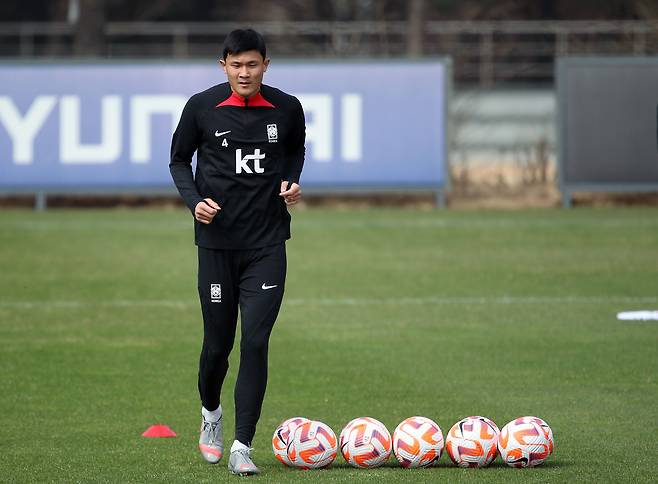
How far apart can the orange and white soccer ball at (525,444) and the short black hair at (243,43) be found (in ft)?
7.99

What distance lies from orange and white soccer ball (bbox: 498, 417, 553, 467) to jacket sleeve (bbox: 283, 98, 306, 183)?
1.81 m

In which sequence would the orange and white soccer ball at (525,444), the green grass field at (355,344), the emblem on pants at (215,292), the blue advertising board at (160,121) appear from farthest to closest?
the blue advertising board at (160,121) → the green grass field at (355,344) → the emblem on pants at (215,292) → the orange and white soccer ball at (525,444)

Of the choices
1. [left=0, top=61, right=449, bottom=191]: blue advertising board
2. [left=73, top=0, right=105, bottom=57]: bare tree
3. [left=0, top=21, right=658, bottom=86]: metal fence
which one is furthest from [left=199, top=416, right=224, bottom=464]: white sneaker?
[left=0, top=21, right=658, bottom=86]: metal fence

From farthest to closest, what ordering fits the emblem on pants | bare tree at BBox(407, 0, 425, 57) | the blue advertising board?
bare tree at BBox(407, 0, 425, 57), the blue advertising board, the emblem on pants

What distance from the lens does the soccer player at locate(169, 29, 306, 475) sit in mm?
7809

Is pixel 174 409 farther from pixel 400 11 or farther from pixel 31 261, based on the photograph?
pixel 400 11

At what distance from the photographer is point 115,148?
89.2 feet

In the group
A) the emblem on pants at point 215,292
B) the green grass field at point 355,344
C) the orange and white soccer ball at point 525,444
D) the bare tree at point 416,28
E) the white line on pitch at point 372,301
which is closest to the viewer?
the orange and white soccer ball at point 525,444

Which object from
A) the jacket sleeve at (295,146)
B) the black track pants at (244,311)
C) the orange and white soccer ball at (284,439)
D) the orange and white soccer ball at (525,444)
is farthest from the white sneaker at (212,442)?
the orange and white soccer ball at (525,444)

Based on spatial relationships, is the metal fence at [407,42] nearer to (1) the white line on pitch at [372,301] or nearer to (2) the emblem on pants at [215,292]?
(1) the white line on pitch at [372,301]

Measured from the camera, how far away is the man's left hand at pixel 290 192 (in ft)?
25.5

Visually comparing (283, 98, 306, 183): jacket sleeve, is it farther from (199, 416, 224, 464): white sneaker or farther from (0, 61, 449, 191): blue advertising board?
(0, 61, 449, 191): blue advertising board

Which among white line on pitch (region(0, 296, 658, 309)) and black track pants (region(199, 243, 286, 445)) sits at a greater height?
black track pants (region(199, 243, 286, 445))

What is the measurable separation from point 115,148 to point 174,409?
691 inches
